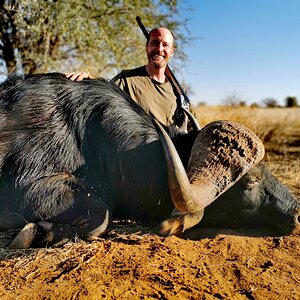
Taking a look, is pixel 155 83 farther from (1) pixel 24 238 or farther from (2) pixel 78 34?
(2) pixel 78 34

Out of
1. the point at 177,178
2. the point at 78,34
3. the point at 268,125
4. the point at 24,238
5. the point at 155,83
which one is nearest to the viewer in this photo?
the point at 177,178

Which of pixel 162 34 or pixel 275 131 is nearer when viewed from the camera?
pixel 162 34

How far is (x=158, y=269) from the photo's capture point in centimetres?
307

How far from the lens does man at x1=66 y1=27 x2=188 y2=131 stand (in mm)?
5336

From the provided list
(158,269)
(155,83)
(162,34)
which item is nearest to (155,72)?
(155,83)

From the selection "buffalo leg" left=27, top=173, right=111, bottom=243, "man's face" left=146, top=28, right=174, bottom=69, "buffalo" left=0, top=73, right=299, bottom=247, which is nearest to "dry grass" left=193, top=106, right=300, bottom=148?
"man's face" left=146, top=28, right=174, bottom=69

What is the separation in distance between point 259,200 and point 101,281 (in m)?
1.41

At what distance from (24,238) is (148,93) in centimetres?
259

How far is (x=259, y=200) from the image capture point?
3539 mm

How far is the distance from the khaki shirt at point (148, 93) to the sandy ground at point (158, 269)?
208 centimetres

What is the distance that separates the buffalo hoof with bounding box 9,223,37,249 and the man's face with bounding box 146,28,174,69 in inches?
108

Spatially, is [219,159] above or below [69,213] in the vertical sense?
above

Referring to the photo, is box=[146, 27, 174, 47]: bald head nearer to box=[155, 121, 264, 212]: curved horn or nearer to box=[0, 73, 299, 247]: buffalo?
box=[0, 73, 299, 247]: buffalo

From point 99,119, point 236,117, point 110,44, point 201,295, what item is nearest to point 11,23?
point 110,44
